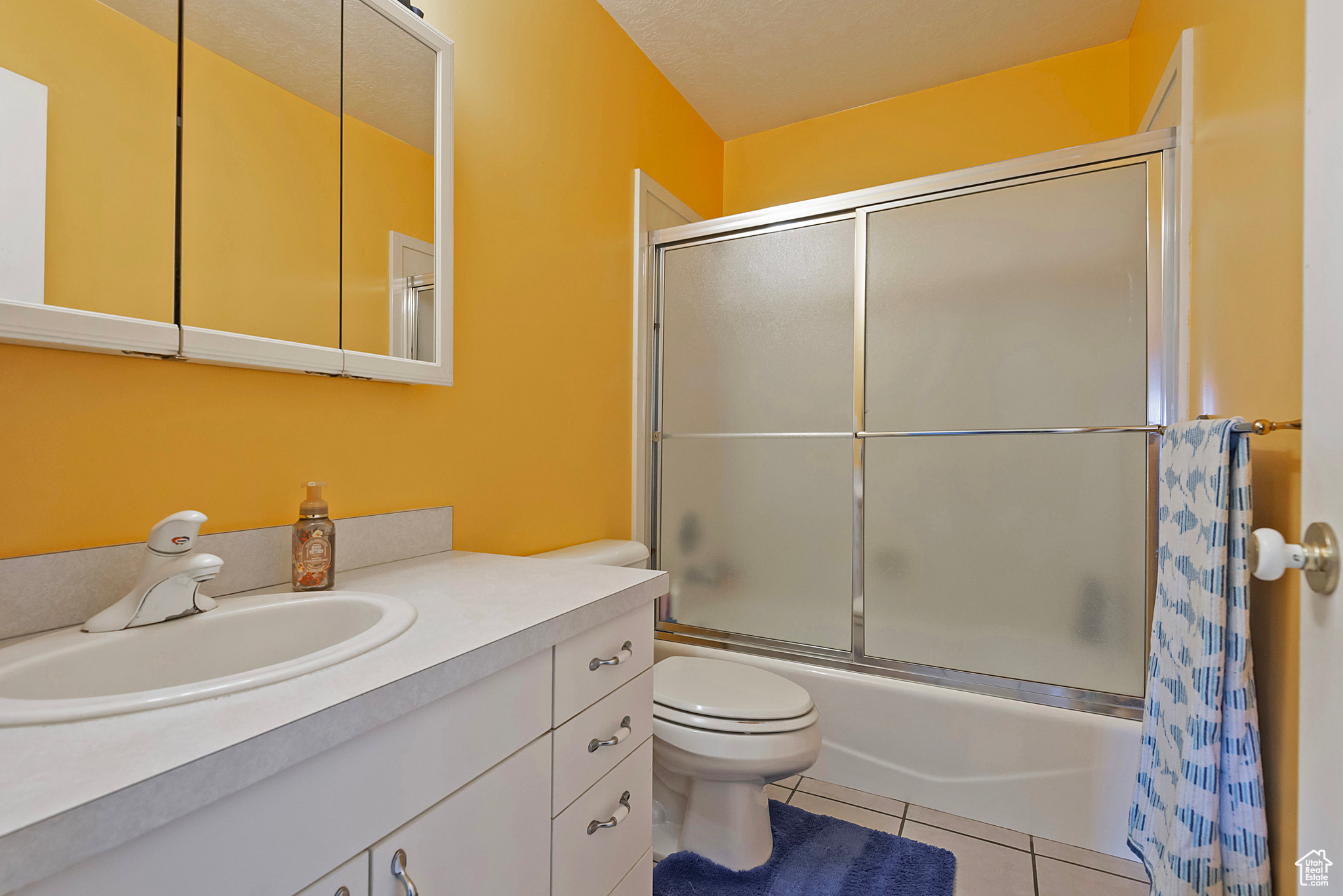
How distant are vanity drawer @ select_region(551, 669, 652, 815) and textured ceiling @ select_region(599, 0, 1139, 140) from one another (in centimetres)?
219

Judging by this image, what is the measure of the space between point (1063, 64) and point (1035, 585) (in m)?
1.98

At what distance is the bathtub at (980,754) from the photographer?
1.59 metres

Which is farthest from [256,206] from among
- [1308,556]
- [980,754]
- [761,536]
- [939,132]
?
[939,132]

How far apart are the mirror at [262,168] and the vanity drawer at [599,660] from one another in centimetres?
74

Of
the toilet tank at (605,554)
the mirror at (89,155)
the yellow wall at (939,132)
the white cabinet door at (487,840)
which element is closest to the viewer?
the white cabinet door at (487,840)

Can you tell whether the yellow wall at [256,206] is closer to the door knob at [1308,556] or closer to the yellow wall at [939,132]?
the door knob at [1308,556]

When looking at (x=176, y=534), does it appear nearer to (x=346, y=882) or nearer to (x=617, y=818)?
(x=346, y=882)

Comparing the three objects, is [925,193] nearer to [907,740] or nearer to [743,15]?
[743,15]

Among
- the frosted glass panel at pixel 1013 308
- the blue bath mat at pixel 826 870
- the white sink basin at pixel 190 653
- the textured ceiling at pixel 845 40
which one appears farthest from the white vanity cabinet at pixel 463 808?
the textured ceiling at pixel 845 40

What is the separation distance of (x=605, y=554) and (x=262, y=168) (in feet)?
3.93

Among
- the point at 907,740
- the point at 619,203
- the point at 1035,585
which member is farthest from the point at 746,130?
the point at 907,740

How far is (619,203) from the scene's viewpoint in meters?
2.18

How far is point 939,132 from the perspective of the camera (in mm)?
2455

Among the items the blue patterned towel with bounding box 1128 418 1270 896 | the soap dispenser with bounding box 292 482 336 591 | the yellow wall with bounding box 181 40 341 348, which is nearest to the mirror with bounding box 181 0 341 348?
the yellow wall with bounding box 181 40 341 348
